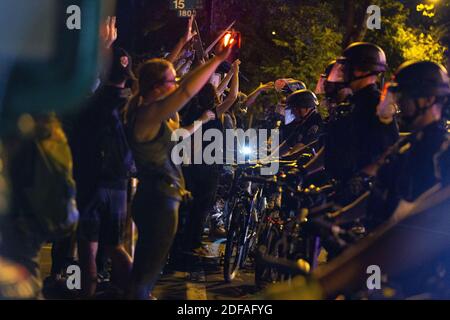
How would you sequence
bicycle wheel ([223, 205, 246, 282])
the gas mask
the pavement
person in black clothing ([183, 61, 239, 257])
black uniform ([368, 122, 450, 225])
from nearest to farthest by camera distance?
black uniform ([368, 122, 450, 225]) < the pavement < bicycle wheel ([223, 205, 246, 282]) < person in black clothing ([183, 61, 239, 257]) < the gas mask

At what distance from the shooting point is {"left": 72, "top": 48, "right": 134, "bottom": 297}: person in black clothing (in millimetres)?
7398

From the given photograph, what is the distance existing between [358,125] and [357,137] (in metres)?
0.11

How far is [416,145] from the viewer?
539cm

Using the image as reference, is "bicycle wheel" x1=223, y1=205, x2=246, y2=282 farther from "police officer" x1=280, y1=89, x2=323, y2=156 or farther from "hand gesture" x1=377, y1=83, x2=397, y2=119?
"hand gesture" x1=377, y1=83, x2=397, y2=119

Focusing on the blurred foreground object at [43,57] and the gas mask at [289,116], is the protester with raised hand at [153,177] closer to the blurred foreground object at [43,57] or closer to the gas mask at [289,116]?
the blurred foreground object at [43,57]

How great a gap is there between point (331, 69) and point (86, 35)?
2627mm

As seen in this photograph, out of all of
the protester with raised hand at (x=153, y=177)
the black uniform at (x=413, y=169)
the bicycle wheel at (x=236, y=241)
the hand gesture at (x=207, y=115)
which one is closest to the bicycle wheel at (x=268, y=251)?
the bicycle wheel at (x=236, y=241)

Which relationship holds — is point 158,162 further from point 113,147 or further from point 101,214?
point 101,214

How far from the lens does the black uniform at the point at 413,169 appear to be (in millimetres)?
5223

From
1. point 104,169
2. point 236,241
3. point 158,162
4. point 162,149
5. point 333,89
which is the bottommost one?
point 236,241

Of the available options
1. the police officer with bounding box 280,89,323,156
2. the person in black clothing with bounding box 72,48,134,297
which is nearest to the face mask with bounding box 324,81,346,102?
the police officer with bounding box 280,89,323,156

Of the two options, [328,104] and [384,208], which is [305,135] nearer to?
[328,104]

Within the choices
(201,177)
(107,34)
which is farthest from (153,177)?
(201,177)

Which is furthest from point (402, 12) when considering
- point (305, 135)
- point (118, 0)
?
point (305, 135)
